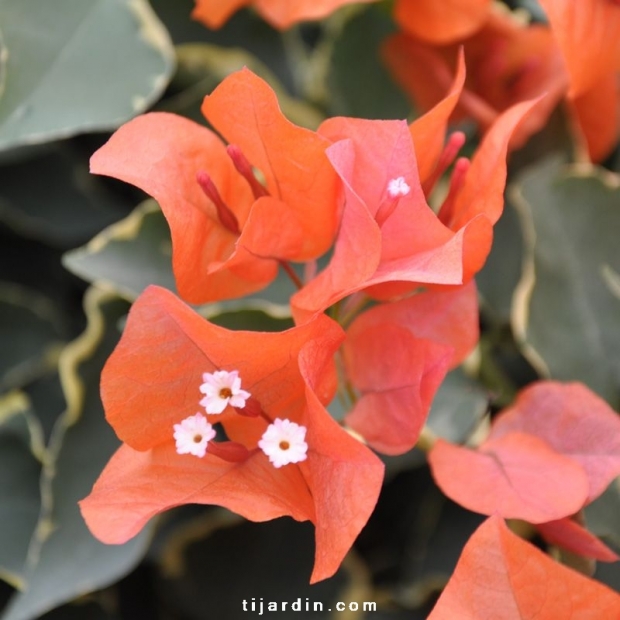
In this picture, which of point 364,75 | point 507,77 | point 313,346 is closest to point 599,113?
point 507,77

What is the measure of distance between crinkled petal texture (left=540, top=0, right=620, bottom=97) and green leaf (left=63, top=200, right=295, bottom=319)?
0.25 meters

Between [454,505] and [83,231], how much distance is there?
0.41 meters

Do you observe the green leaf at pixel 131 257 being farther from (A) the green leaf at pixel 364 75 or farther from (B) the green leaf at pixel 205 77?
(A) the green leaf at pixel 364 75

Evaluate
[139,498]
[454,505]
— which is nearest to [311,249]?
[139,498]

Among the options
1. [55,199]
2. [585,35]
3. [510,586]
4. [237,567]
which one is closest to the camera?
[510,586]

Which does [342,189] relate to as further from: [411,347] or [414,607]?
[414,607]

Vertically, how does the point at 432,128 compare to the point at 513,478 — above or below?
above

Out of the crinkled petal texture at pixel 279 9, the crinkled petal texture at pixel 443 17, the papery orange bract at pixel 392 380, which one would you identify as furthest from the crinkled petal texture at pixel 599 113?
the papery orange bract at pixel 392 380

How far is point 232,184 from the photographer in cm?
46

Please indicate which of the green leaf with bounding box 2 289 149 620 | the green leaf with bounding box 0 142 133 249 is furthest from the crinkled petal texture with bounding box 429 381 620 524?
the green leaf with bounding box 0 142 133 249

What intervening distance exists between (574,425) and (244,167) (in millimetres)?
245

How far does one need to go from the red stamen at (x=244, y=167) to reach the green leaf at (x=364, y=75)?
28 centimetres

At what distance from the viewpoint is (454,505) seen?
65 cm

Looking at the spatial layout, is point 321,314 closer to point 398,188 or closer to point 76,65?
point 398,188
